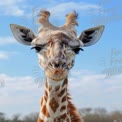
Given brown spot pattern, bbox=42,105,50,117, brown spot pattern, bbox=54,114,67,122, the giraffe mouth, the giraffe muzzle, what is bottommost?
brown spot pattern, bbox=54,114,67,122

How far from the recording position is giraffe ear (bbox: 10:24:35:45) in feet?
24.0

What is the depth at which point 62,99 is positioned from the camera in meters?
6.84

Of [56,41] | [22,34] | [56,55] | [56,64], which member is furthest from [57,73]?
[22,34]

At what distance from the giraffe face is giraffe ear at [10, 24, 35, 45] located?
39cm

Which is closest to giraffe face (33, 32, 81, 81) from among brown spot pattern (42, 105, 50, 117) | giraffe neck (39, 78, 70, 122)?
giraffe neck (39, 78, 70, 122)

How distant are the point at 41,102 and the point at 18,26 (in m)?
1.24

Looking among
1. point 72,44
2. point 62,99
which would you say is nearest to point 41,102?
point 62,99

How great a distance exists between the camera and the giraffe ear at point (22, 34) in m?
7.31

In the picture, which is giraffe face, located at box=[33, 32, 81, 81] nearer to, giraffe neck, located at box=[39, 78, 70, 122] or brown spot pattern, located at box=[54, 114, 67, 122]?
giraffe neck, located at box=[39, 78, 70, 122]

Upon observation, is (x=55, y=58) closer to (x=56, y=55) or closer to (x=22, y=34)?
(x=56, y=55)

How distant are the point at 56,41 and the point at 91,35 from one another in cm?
93

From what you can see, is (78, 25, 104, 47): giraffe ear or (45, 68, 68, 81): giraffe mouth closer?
(45, 68, 68, 81): giraffe mouth

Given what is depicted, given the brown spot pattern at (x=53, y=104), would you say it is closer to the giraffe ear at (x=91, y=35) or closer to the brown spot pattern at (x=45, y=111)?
the brown spot pattern at (x=45, y=111)

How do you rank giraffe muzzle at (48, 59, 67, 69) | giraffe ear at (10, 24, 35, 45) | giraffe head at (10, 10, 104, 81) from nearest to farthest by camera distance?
giraffe muzzle at (48, 59, 67, 69)
giraffe head at (10, 10, 104, 81)
giraffe ear at (10, 24, 35, 45)
